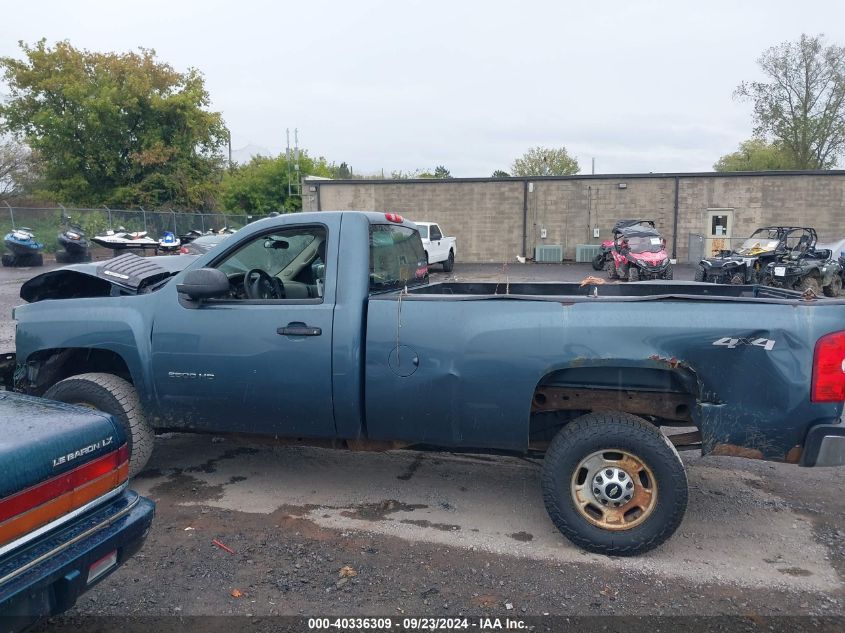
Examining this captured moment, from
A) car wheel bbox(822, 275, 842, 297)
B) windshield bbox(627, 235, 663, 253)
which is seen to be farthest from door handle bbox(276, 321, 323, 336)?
windshield bbox(627, 235, 663, 253)

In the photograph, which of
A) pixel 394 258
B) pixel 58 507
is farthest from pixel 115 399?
pixel 394 258

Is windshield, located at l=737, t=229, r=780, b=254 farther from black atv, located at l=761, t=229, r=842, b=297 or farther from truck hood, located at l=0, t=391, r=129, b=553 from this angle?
truck hood, located at l=0, t=391, r=129, b=553

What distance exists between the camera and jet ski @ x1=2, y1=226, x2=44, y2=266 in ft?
69.2

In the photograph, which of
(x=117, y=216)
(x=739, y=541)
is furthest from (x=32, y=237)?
(x=739, y=541)

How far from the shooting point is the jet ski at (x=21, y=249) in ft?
69.2

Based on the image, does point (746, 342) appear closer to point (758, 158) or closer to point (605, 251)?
point (605, 251)

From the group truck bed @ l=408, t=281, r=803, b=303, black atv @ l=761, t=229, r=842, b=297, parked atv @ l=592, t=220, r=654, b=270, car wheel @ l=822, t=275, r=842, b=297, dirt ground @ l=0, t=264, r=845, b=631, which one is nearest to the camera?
dirt ground @ l=0, t=264, r=845, b=631

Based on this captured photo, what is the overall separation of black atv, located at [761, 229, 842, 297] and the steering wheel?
551 inches

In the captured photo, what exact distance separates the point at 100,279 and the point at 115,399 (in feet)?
3.46

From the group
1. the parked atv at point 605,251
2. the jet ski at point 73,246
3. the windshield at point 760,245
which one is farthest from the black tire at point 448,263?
the jet ski at point 73,246

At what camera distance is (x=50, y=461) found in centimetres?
246

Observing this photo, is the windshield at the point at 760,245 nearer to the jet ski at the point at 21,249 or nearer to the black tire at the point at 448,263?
the black tire at the point at 448,263

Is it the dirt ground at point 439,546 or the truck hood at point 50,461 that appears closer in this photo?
the truck hood at point 50,461

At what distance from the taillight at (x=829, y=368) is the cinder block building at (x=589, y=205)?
2536 centimetres
